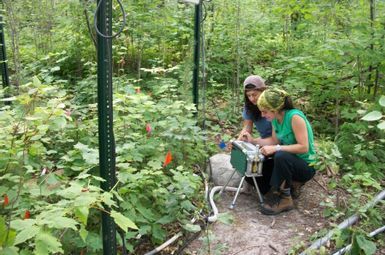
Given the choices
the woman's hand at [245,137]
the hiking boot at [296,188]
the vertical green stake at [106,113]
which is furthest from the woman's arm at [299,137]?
the vertical green stake at [106,113]

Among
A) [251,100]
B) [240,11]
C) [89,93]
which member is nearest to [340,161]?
[251,100]

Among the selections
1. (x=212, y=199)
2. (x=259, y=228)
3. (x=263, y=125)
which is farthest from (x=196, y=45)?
(x=259, y=228)

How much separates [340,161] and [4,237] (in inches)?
144

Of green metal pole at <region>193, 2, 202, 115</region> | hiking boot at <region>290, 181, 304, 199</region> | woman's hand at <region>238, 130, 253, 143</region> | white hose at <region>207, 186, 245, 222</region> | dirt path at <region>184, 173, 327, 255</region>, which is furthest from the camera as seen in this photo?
green metal pole at <region>193, 2, 202, 115</region>

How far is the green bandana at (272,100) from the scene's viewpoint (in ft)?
11.6

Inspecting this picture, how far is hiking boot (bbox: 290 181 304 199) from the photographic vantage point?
3826 mm

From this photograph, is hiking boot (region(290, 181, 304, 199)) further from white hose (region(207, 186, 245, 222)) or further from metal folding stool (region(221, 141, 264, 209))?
white hose (region(207, 186, 245, 222))

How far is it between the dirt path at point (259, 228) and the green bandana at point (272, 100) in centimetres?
99

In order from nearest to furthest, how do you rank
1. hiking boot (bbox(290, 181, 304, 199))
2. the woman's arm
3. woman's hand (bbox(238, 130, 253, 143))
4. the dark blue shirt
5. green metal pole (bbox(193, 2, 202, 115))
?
the woman's arm < hiking boot (bbox(290, 181, 304, 199)) < woman's hand (bbox(238, 130, 253, 143)) < the dark blue shirt < green metal pole (bbox(193, 2, 202, 115))

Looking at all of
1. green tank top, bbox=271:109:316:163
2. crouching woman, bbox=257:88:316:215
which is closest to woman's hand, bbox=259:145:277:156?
crouching woman, bbox=257:88:316:215

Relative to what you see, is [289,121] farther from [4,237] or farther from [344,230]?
[4,237]

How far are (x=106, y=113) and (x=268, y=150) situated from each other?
1822mm

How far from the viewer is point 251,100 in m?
3.99

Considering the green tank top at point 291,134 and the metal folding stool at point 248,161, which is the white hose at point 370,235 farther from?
the metal folding stool at point 248,161
